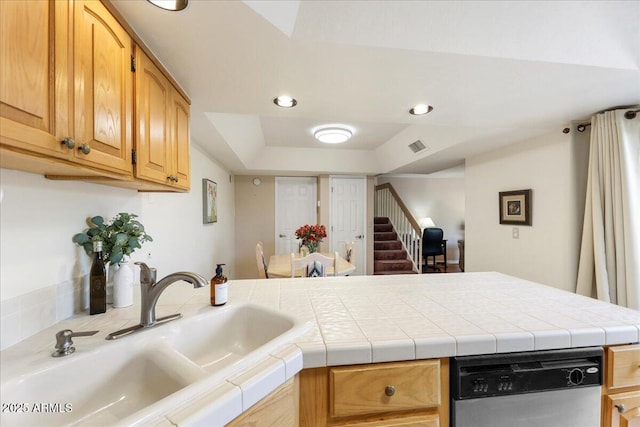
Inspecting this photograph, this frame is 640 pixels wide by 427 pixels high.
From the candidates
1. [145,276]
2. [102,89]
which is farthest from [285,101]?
[145,276]

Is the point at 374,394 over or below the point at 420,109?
below

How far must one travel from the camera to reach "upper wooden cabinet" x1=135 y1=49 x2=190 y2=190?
1.11 meters

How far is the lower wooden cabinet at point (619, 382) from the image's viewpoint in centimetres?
104

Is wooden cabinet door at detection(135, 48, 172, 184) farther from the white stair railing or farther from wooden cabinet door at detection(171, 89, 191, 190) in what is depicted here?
the white stair railing

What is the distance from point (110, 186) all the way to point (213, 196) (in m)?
2.10

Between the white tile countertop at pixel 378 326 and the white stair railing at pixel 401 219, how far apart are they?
11.1 feet

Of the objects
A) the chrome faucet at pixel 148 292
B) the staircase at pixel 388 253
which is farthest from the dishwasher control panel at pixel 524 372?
the staircase at pixel 388 253

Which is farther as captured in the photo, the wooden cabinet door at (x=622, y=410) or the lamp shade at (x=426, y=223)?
the lamp shade at (x=426, y=223)

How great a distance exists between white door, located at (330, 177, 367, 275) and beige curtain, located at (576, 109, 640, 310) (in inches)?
127

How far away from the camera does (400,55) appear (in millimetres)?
1237

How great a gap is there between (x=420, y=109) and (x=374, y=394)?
1.76m

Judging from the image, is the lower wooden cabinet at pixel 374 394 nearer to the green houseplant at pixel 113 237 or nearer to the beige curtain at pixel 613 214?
the green houseplant at pixel 113 237

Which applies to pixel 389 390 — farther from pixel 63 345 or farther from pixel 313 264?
pixel 313 264

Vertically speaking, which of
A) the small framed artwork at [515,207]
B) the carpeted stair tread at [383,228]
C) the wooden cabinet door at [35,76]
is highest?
the wooden cabinet door at [35,76]
